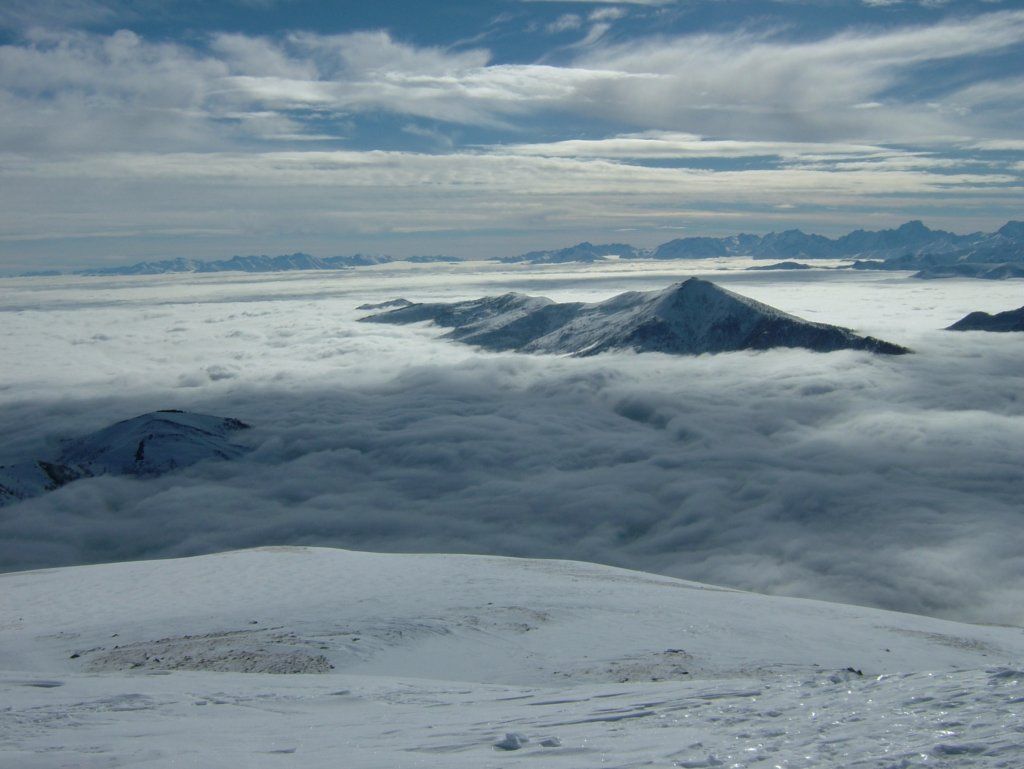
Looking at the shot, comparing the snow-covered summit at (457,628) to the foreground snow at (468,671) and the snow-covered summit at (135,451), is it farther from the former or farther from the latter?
the snow-covered summit at (135,451)

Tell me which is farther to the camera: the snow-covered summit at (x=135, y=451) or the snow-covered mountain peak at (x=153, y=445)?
the snow-covered mountain peak at (x=153, y=445)

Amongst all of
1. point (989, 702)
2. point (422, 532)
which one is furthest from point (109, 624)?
point (422, 532)

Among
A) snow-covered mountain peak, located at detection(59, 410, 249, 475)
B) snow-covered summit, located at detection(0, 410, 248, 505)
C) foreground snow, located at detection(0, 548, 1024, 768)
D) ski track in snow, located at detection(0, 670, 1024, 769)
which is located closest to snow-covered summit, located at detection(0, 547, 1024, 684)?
foreground snow, located at detection(0, 548, 1024, 768)

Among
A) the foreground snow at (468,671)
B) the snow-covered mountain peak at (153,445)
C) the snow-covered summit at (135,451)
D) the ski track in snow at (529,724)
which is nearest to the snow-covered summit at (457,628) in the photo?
the foreground snow at (468,671)

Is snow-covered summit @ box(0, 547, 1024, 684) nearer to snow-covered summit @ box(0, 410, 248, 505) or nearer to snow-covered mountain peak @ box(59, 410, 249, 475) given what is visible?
snow-covered summit @ box(0, 410, 248, 505)

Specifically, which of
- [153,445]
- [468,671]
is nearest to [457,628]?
[468,671]

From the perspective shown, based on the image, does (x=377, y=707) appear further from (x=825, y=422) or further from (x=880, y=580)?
(x=825, y=422)

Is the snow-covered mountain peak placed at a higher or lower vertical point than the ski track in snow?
lower
